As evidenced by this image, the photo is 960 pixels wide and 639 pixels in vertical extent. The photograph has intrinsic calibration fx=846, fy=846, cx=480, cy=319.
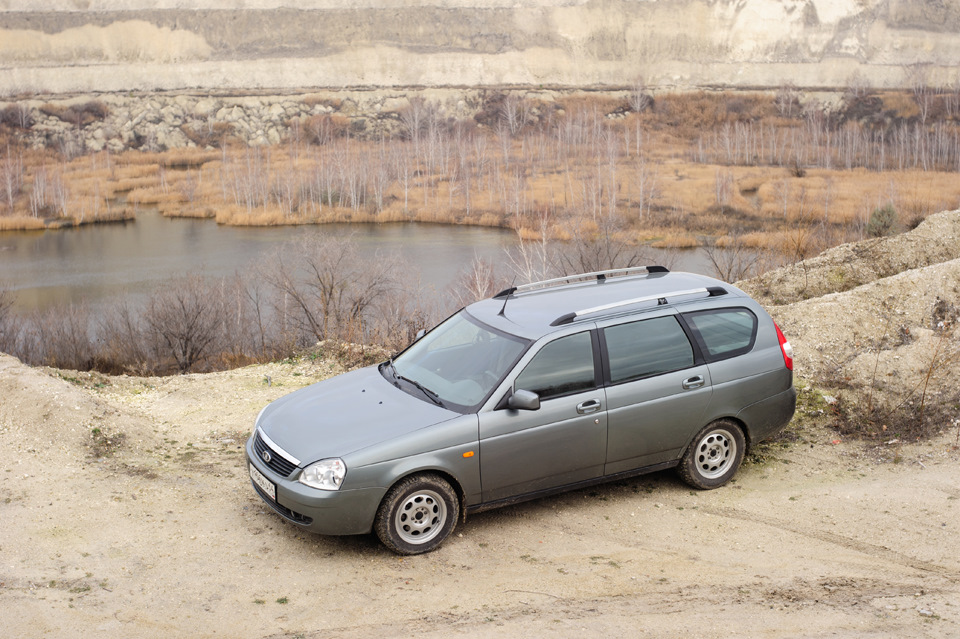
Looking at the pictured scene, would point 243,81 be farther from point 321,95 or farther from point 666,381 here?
point 666,381

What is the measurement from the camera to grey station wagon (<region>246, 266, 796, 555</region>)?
6.12 m

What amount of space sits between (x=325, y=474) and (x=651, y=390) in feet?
8.96

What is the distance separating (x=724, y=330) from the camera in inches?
294

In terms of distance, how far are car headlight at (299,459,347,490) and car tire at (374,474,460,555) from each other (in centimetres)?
38

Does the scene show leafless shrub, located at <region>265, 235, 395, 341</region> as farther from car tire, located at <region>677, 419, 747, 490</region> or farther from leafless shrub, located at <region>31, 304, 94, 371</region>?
car tire, located at <region>677, 419, 747, 490</region>

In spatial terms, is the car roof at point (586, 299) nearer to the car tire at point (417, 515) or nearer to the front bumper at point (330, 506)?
the car tire at point (417, 515)

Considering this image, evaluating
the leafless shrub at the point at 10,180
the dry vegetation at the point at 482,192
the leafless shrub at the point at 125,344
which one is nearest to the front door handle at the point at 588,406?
the dry vegetation at the point at 482,192

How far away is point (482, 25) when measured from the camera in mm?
99500

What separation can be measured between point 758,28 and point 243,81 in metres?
60.6

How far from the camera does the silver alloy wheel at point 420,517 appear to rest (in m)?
6.19

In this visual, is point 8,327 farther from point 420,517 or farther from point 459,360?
point 420,517

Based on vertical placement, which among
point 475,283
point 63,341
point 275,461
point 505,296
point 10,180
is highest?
point 505,296

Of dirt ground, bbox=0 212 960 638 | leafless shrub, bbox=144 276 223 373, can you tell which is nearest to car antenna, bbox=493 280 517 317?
dirt ground, bbox=0 212 960 638

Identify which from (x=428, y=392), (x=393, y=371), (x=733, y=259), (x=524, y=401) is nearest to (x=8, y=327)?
(x=393, y=371)
